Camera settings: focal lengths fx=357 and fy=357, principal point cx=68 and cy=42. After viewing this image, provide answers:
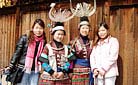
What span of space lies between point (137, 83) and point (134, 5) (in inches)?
56.3

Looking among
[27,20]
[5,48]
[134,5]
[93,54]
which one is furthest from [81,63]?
[5,48]

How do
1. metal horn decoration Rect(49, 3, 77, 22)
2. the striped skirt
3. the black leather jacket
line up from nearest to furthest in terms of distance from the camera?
the striped skirt < metal horn decoration Rect(49, 3, 77, 22) < the black leather jacket

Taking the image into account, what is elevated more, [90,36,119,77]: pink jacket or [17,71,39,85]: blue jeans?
[90,36,119,77]: pink jacket

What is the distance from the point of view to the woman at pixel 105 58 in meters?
6.16

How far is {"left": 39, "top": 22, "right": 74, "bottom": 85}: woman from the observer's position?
247 inches

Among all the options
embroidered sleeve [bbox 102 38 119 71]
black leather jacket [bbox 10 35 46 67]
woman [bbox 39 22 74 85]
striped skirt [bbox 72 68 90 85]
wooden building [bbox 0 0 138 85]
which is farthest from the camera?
black leather jacket [bbox 10 35 46 67]

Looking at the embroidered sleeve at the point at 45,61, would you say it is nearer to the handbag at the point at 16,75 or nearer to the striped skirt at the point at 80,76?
the striped skirt at the point at 80,76

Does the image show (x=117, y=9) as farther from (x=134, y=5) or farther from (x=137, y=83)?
(x=137, y=83)

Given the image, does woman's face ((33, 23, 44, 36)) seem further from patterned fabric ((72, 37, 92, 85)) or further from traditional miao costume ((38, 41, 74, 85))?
patterned fabric ((72, 37, 92, 85))

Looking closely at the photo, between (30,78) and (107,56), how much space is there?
1.64 meters

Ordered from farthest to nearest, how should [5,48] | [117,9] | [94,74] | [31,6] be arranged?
[5,48], [31,6], [117,9], [94,74]

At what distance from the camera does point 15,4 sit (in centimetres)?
849

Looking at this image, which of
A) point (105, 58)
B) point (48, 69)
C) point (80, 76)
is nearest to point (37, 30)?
point (48, 69)

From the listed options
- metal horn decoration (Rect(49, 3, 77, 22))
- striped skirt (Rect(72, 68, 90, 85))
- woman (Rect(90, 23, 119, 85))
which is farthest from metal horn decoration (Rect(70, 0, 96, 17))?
striped skirt (Rect(72, 68, 90, 85))
